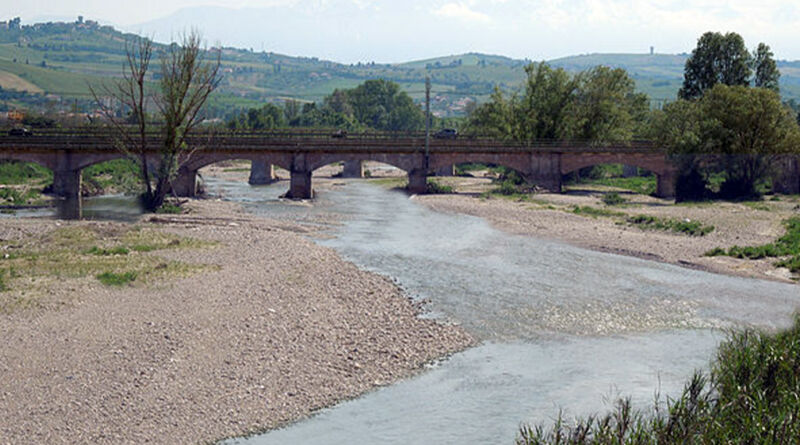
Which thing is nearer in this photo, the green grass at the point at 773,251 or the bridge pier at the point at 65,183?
the green grass at the point at 773,251

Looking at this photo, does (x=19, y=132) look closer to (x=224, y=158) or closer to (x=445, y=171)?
(x=224, y=158)

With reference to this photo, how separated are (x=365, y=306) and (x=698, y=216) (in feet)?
122

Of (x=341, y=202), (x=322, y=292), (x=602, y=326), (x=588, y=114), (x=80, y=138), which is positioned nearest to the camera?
(x=602, y=326)

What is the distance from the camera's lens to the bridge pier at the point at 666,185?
84.8m

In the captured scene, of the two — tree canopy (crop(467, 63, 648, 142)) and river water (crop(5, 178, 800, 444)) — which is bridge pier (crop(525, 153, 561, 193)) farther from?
river water (crop(5, 178, 800, 444))

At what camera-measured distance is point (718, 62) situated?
100125 millimetres

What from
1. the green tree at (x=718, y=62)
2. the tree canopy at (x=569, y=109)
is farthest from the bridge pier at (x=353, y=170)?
the green tree at (x=718, y=62)

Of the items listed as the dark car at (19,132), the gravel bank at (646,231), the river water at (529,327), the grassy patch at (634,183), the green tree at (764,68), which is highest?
the green tree at (764,68)

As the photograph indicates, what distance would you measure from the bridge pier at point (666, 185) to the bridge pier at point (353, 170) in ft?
156

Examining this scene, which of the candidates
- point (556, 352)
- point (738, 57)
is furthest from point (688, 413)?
point (738, 57)

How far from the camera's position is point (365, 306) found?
1340 inches

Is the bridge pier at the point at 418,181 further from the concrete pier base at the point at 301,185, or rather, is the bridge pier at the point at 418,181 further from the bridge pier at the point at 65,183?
the bridge pier at the point at 65,183

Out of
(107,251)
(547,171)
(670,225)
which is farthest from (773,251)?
(547,171)

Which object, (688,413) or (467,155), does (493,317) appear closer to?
(688,413)
